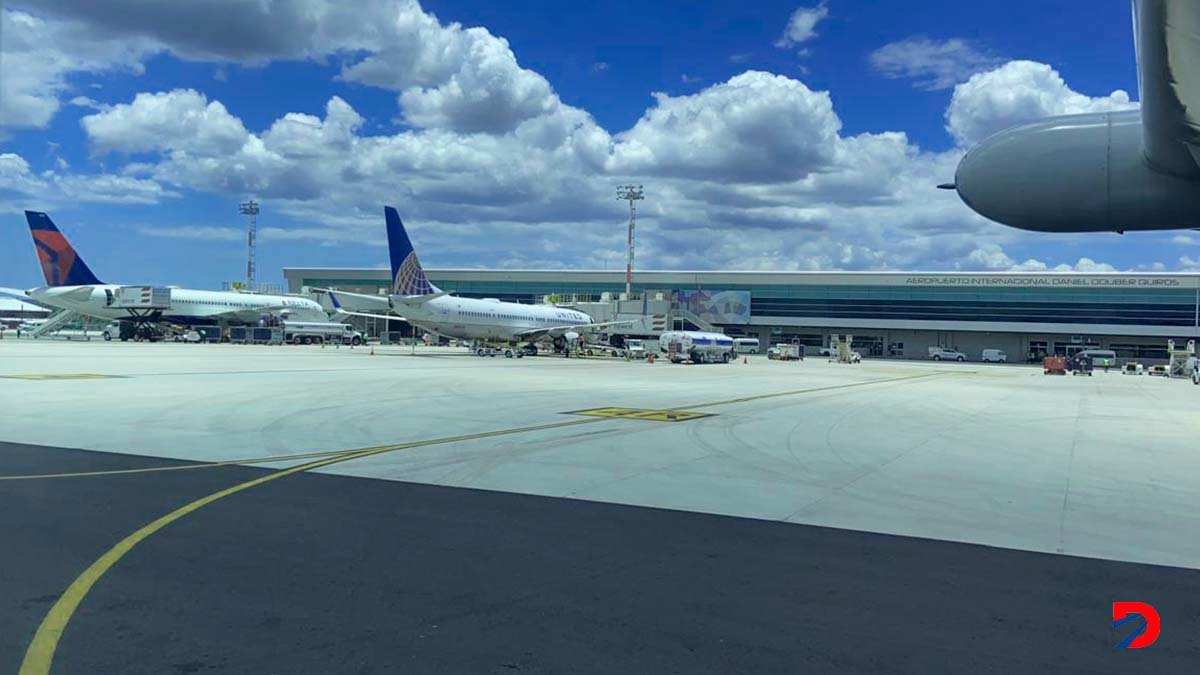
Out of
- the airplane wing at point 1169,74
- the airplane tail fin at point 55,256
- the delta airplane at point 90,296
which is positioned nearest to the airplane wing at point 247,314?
the delta airplane at point 90,296

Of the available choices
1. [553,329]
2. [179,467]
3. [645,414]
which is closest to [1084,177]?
[179,467]

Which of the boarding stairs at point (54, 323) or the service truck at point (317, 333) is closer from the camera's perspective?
the boarding stairs at point (54, 323)

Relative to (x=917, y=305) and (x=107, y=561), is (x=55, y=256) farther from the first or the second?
(x=917, y=305)

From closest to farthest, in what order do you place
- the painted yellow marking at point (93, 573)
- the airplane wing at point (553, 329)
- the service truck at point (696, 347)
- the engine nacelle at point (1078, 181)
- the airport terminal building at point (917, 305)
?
the painted yellow marking at point (93, 573)
the engine nacelle at point (1078, 181)
the service truck at point (696, 347)
the airplane wing at point (553, 329)
the airport terminal building at point (917, 305)

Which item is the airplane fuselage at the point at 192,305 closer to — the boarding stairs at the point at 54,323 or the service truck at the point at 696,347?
the boarding stairs at the point at 54,323

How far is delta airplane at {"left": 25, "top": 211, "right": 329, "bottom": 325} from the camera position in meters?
72.2

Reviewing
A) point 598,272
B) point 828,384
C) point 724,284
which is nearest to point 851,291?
point 724,284

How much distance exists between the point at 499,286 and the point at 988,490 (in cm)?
11250

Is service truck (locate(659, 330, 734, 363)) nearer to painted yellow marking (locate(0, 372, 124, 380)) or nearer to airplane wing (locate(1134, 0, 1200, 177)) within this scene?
painted yellow marking (locate(0, 372, 124, 380))

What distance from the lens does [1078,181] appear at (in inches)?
370

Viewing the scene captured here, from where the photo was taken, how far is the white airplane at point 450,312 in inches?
2281

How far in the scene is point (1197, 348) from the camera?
9475 cm

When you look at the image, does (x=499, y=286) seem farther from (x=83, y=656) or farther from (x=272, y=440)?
(x=83, y=656)

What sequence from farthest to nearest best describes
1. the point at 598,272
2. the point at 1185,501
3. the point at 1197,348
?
1. the point at 598,272
2. the point at 1197,348
3. the point at 1185,501
